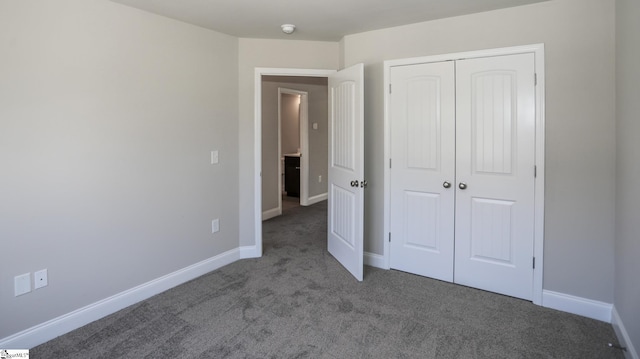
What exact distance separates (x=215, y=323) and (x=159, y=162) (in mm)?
1373

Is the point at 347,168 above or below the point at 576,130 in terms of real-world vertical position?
below

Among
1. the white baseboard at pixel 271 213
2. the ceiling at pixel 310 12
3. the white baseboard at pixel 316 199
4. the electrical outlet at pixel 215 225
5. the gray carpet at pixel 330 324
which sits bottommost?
the gray carpet at pixel 330 324

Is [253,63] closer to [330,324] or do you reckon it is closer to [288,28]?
[288,28]

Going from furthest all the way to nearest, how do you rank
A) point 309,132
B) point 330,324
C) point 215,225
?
point 309,132, point 215,225, point 330,324

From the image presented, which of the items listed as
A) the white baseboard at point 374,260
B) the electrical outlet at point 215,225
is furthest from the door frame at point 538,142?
the electrical outlet at point 215,225

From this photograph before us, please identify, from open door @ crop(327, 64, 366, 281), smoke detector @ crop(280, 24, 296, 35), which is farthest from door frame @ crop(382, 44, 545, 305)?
smoke detector @ crop(280, 24, 296, 35)

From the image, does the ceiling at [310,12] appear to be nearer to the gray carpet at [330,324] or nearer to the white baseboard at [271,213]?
the gray carpet at [330,324]

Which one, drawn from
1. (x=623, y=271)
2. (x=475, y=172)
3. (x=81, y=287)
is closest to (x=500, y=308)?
(x=623, y=271)

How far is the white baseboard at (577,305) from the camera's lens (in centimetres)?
242

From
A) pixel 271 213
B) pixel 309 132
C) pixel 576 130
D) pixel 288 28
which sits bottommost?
pixel 271 213

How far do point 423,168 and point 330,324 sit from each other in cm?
156

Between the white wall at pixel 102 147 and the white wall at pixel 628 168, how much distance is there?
3.07 meters

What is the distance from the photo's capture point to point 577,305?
251 centimetres

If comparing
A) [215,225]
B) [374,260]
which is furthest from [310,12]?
[374,260]
